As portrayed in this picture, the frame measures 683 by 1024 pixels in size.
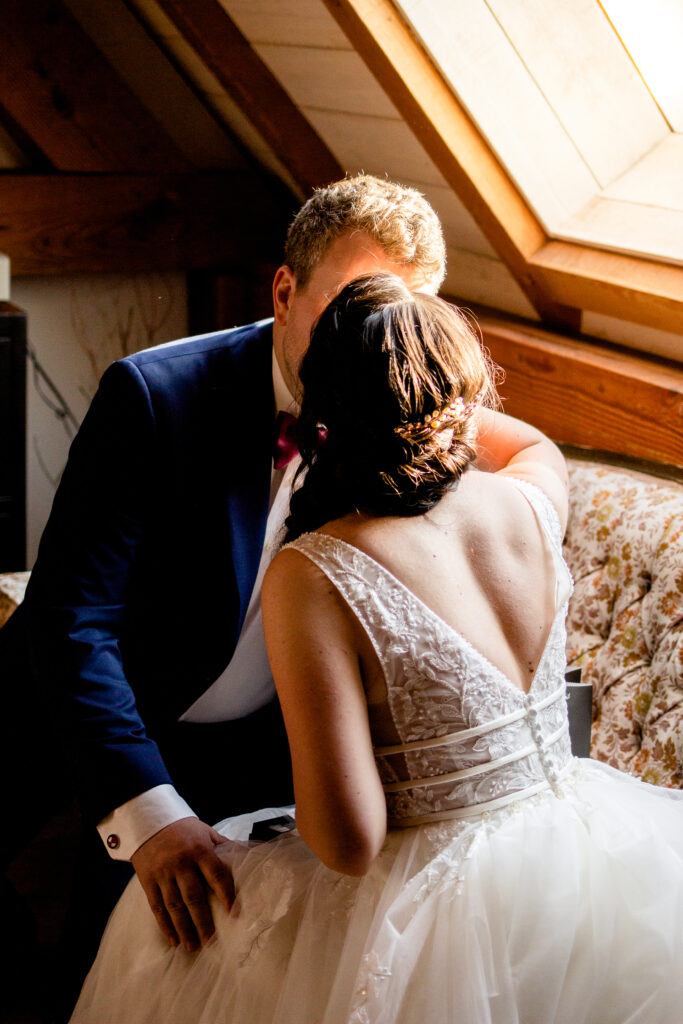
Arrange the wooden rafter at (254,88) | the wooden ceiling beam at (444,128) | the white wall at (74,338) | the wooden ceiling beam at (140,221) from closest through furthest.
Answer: the wooden ceiling beam at (444,128), the wooden rafter at (254,88), the wooden ceiling beam at (140,221), the white wall at (74,338)

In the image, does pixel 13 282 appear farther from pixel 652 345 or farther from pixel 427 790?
pixel 427 790

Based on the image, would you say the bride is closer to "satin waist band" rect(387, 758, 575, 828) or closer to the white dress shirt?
Answer: "satin waist band" rect(387, 758, 575, 828)

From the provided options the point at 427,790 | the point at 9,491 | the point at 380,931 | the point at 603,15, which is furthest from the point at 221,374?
the point at 9,491

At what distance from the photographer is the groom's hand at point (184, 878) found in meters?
1.16

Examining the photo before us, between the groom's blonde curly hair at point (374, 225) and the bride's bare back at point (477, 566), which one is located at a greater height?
the groom's blonde curly hair at point (374, 225)

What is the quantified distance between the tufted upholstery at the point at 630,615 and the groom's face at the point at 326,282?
582 mm

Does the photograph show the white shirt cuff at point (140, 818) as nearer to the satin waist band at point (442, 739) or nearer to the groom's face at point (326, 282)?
the satin waist band at point (442, 739)

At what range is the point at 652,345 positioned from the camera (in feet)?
6.94

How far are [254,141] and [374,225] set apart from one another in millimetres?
1852

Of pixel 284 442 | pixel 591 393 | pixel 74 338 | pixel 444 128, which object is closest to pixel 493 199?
pixel 444 128

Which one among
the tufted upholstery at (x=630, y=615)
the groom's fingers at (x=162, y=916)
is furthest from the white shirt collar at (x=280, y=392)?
the groom's fingers at (x=162, y=916)

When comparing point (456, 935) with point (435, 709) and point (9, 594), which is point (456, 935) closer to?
point (435, 709)

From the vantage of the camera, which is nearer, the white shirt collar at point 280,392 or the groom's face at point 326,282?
the groom's face at point 326,282

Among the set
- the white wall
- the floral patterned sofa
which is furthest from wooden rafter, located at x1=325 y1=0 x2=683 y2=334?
the white wall
